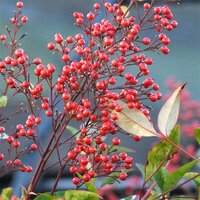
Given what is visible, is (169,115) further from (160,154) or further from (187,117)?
(187,117)

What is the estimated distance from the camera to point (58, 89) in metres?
0.53

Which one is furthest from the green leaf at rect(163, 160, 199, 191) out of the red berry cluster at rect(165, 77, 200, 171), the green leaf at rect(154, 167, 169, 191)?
the red berry cluster at rect(165, 77, 200, 171)

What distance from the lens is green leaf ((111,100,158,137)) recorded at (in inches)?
20.1

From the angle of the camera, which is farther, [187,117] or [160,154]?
[187,117]

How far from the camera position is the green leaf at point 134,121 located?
512mm

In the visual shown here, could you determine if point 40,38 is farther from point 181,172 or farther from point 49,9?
point 181,172

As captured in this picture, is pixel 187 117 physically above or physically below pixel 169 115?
below

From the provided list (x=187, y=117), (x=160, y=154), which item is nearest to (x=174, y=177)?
(x=160, y=154)

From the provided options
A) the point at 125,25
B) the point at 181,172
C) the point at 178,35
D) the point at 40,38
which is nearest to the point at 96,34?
the point at 125,25

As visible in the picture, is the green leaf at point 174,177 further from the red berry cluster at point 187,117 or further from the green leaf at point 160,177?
the red berry cluster at point 187,117

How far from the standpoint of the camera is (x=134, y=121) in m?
0.51

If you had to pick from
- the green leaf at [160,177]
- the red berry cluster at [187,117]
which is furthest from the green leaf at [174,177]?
the red berry cluster at [187,117]

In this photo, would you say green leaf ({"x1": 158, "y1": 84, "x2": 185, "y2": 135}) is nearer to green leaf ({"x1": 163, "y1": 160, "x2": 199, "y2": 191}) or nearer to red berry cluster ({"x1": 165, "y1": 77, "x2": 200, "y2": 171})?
green leaf ({"x1": 163, "y1": 160, "x2": 199, "y2": 191})

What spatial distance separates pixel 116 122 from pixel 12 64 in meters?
0.13
